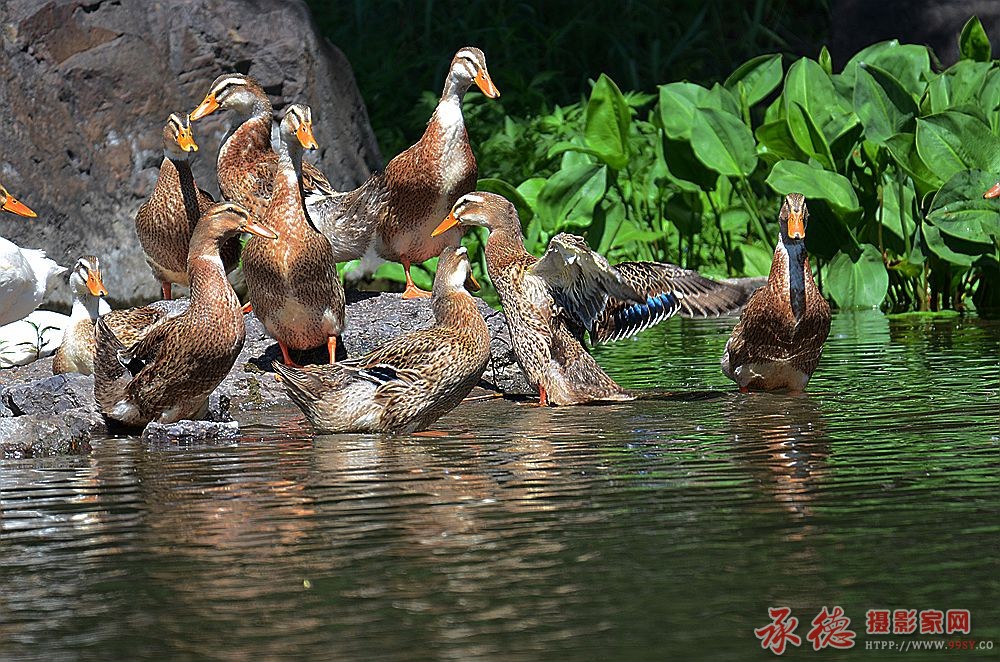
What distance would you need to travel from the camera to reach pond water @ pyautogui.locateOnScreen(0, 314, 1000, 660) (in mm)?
2988

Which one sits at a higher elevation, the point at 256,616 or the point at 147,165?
the point at 147,165

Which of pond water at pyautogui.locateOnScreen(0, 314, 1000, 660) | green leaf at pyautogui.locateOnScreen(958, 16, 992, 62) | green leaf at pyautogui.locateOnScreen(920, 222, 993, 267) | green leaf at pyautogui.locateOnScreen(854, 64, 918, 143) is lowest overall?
pond water at pyautogui.locateOnScreen(0, 314, 1000, 660)

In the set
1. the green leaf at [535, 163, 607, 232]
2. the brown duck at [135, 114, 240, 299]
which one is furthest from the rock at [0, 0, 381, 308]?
the brown duck at [135, 114, 240, 299]

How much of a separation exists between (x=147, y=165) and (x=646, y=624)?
7.96m

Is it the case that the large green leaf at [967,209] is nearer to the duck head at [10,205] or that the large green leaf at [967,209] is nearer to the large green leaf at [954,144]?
the large green leaf at [954,144]

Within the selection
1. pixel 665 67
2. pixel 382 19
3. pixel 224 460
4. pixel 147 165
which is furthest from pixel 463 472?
pixel 382 19

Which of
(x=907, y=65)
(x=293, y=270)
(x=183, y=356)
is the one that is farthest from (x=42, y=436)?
(x=907, y=65)

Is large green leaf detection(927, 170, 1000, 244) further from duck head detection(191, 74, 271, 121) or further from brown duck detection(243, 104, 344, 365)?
duck head detection(191, 74, 271, 121)

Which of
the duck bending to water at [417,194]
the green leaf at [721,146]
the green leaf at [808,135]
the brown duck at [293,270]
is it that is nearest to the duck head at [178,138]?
the duck bending to water at [417,194]

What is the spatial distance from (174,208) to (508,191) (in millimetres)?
2533

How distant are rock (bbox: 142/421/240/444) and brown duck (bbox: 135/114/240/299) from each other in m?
2.16

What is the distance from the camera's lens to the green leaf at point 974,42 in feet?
33.1

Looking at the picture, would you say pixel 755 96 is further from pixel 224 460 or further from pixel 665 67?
pixel 224 460

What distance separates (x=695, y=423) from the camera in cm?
546
